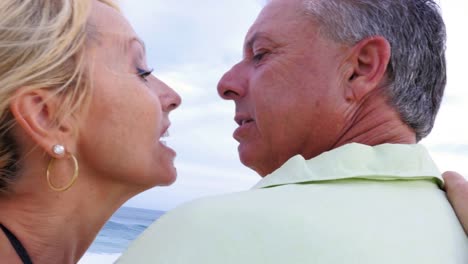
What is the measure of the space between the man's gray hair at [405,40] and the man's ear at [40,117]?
1.09m

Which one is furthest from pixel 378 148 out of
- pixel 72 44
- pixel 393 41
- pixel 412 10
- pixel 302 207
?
pixel 72 44

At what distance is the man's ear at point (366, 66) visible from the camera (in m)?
2.31

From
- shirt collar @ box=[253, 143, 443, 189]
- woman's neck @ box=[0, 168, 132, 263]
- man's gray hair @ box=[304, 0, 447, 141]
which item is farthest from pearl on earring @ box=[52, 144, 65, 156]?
man's gray hair @ box=[304, 0, 447, 141]

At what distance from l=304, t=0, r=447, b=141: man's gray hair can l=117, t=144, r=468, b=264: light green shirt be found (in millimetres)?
603

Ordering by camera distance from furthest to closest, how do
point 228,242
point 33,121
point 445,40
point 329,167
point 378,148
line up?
point 445,40, point 33,121, point 378,148, point 329,167, point 228,242

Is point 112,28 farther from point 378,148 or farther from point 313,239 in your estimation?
point 313,239

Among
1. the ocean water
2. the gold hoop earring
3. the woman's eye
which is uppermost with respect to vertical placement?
the woman's eye

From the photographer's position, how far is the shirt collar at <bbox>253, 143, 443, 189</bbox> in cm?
168

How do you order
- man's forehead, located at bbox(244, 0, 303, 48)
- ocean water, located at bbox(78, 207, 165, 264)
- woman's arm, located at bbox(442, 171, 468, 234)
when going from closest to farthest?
1. woman's arm, located at bbox(442, 171, 468, 234)
2. man's forehead, located at bbox(244, 0, 303, 48)
3. ocean water, located at bbox(78, 207, 165, 264)

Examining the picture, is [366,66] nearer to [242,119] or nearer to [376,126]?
[376,126]

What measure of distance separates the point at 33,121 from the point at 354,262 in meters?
1.20

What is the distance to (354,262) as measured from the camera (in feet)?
4.58

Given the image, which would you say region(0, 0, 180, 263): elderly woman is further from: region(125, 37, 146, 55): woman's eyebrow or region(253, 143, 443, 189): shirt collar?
region(253, 143, 443, 189): shirt collar

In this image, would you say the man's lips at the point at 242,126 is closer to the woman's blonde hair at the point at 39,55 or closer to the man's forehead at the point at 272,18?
the man's forehead at the point at 272,18
